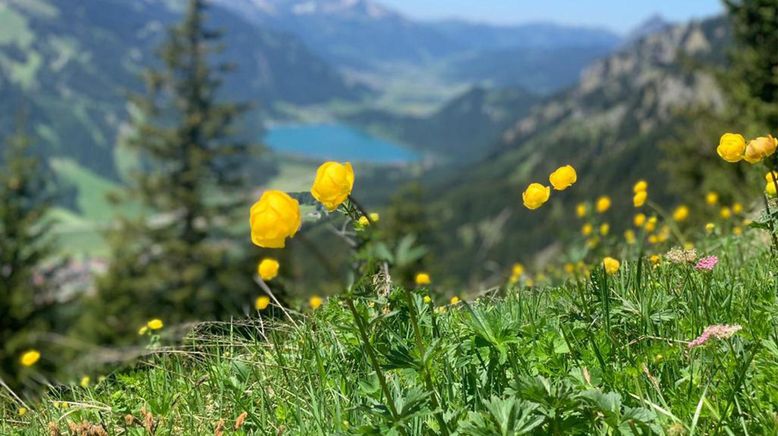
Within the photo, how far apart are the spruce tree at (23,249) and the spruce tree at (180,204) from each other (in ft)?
10.8

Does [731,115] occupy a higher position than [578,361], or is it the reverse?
[731,115]

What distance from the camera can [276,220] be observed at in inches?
67.7

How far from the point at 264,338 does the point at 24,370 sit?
87.7 ft

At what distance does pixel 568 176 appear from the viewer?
274 centimetres

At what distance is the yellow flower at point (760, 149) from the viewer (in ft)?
8.37

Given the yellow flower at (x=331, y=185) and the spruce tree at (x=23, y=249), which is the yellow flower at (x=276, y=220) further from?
the spruce tree at (x=23, y=249)

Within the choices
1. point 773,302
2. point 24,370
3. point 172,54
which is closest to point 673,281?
point 773,302

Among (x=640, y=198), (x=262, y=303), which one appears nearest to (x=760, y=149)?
(x=262, y=303)

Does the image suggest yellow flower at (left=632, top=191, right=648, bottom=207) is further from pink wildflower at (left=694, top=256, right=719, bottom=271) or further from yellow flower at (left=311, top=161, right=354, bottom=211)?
yellow flower at (left=311, top=161, right=354, bottom=211)

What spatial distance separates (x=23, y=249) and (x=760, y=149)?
33.3m

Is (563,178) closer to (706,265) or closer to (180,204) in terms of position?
(706,265)

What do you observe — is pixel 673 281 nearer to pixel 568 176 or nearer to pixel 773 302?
pixel 773 302

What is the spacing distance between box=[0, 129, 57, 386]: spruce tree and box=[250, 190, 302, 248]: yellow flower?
3054 cm

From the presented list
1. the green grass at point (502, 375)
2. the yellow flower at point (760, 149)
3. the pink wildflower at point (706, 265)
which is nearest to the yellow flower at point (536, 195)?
the green grass at point (502, 375)
